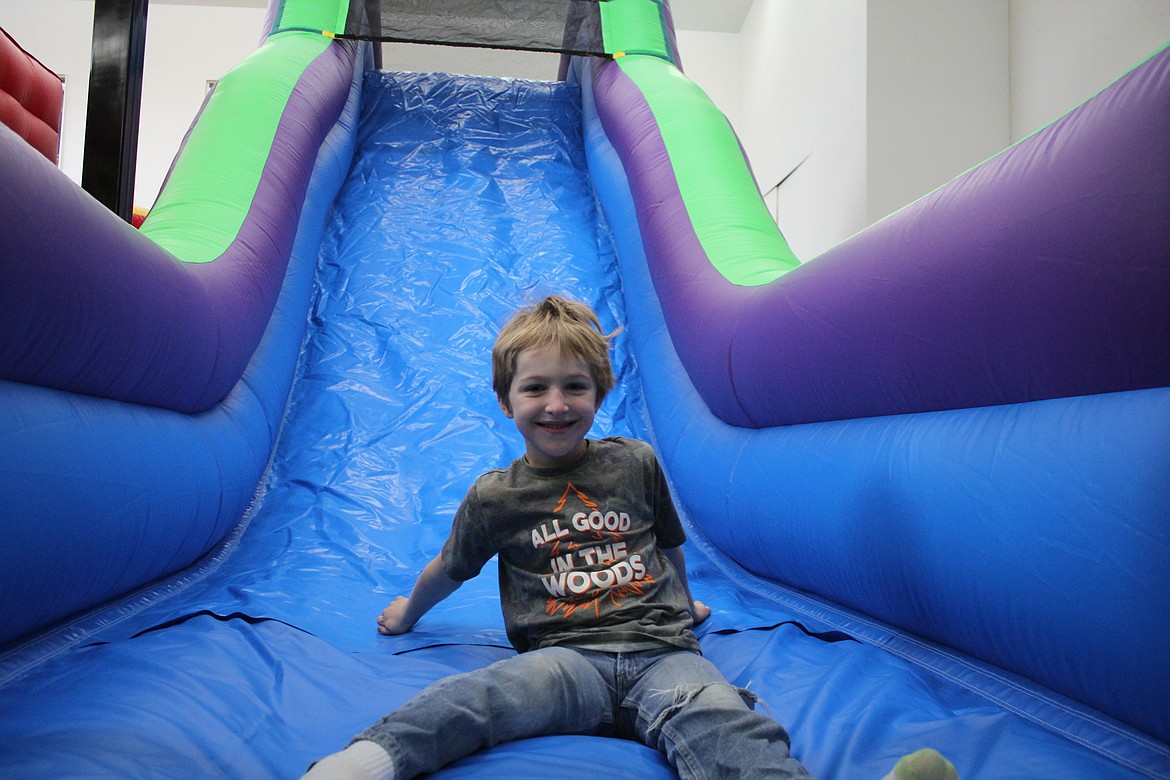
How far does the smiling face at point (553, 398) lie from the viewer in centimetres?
88

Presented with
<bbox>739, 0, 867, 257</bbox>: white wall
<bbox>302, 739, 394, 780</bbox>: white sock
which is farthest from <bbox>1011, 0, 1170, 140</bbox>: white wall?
<bbox>302, 739, 394, 780</bbox>: white sock

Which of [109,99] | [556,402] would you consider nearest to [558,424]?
[556,402]

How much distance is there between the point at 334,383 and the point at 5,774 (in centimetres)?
133

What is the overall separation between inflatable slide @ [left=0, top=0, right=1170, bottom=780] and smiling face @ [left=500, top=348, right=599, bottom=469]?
0.99 feet

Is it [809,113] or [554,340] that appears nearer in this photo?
[554,340]

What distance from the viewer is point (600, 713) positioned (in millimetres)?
774

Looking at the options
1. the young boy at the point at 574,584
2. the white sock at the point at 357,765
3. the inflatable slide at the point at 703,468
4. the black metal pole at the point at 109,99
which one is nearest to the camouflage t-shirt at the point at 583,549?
the young boy at the point at 574,584

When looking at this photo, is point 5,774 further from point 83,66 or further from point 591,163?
point 83,66

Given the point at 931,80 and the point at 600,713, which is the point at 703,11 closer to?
the point at 931,80

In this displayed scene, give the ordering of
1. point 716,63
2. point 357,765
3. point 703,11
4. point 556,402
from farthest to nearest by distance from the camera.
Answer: point 716,63, point 703,11, point 556,402, point 357,765

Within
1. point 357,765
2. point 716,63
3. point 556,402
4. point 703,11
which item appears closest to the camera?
point 357,765

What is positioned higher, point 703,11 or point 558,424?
point 703,11

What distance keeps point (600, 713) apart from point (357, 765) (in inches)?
10.2

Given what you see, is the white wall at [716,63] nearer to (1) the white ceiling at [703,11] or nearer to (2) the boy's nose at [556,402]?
(1) the white ceiling at [703,11]
